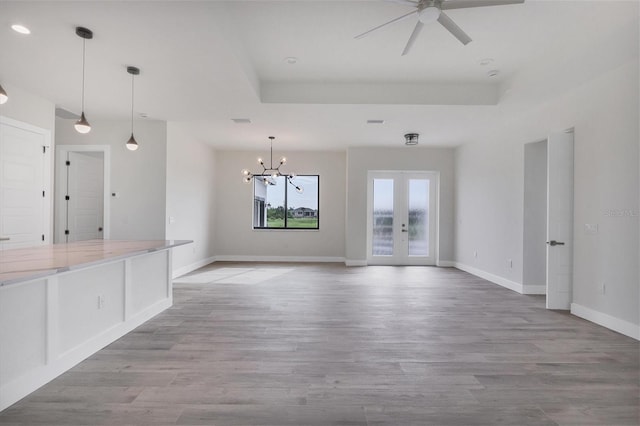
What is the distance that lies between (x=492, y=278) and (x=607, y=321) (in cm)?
239

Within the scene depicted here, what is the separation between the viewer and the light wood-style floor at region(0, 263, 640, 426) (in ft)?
6.61

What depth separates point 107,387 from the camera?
7.55ft

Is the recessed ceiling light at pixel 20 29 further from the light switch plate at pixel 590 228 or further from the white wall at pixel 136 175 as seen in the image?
the light switch plate at pixel 590 228

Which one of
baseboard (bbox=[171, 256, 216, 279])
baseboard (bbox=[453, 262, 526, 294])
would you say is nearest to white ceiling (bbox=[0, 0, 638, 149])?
baseboard (bbox=[453, 262, 526, 294])

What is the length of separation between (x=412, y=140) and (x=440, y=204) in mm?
2113

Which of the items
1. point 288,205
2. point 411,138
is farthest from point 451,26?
point 288,205

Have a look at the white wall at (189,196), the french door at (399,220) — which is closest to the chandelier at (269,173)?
the white wall at (189,196)

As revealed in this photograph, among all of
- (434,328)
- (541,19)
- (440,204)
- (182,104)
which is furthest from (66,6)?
(440,204)

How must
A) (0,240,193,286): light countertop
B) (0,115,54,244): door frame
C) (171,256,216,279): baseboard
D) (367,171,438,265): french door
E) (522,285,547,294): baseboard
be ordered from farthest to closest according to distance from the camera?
(367,171,438,265): french door < (171,256,216,279): baseboard < (522,285,547,294): baseboard < (0,115,54,244): door frame < (0,240,193,286): light countertop

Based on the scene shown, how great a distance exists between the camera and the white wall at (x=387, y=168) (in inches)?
305

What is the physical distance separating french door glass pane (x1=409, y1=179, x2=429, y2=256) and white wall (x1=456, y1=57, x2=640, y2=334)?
8.39ft

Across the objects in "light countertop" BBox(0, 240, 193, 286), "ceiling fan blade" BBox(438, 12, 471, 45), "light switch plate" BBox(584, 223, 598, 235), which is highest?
"ceiling fan blade" BBox(438, 12, 471, 45)

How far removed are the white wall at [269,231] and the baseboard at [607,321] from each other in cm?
526

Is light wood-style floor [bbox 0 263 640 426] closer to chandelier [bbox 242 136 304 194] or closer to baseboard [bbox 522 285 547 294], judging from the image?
baseboard [bbox 522 285 547 294]
